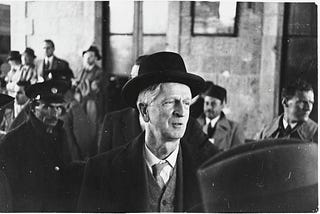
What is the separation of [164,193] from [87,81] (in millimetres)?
627

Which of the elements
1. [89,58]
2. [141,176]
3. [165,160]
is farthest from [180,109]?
[89,58]

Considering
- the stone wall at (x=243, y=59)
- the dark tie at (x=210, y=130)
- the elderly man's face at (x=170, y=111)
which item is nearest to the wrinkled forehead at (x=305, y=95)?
the stone wall at (x=243, y=59)

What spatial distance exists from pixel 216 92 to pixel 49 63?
2.56 ft

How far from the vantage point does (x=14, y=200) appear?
2.17 metres

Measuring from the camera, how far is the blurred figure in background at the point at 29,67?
2.15 meters

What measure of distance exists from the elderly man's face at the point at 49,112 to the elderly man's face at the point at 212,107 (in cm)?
66

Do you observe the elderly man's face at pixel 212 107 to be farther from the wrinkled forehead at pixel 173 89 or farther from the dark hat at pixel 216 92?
the wrinkled forehead at pixel 173 89

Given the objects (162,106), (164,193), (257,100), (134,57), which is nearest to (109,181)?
(164,193)

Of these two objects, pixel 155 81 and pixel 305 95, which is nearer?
pixel 155 81

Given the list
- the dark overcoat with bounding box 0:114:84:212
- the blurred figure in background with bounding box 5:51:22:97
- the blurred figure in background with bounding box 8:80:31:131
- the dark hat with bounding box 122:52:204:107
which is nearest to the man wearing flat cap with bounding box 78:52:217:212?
the dark hat with bounding box 122:52:204:107

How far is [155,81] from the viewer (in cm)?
210

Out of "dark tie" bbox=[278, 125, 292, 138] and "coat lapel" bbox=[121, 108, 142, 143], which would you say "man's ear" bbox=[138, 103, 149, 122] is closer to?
"coat lapel" bbox=[121, 108, 142, 143]

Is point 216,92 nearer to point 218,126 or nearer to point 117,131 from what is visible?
point 218,126

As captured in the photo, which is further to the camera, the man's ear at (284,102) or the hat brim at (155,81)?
the man's ear at (284,102)
